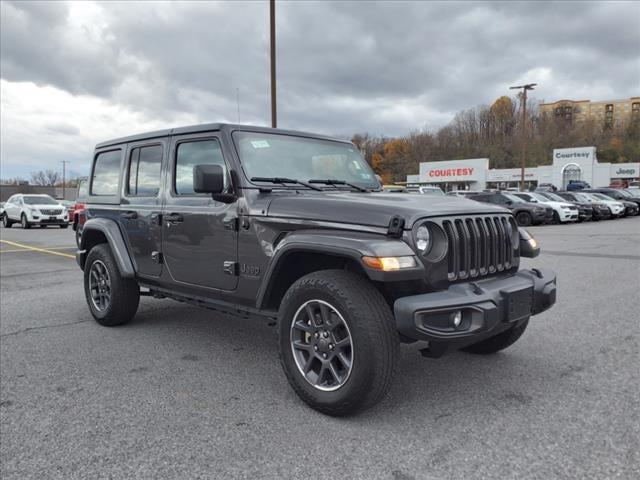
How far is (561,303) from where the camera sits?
242 inches

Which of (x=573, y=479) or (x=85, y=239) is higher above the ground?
(x=85, y=239)

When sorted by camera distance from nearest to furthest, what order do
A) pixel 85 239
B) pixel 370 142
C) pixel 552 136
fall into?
pixel 85 239 → pixel 552 136 → pixel 370 142

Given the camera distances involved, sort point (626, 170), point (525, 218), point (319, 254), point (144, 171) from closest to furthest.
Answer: point (319, 254) → point (144, 171) → point (525, 218) → point (626, 170)

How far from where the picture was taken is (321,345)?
315 cm

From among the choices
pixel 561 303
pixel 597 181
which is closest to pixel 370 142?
pixel 597 181

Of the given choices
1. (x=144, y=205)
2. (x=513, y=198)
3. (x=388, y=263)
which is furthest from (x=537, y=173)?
Result: (x=388, y=263)

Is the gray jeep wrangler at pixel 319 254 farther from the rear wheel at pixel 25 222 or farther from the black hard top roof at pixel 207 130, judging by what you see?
the rear wheel at pixel 25 222

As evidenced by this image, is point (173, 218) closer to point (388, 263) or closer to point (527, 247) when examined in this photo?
point (388, 263)

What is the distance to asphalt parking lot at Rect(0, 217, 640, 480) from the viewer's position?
2.55 m

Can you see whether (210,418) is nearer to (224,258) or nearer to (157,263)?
(224,258)

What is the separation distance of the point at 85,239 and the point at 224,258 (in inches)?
99.1

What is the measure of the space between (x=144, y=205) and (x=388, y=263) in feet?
9.18

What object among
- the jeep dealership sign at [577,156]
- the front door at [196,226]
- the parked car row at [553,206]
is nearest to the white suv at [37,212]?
the parked car row at [553,206]

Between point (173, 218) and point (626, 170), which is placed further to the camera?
point (626, 170)
